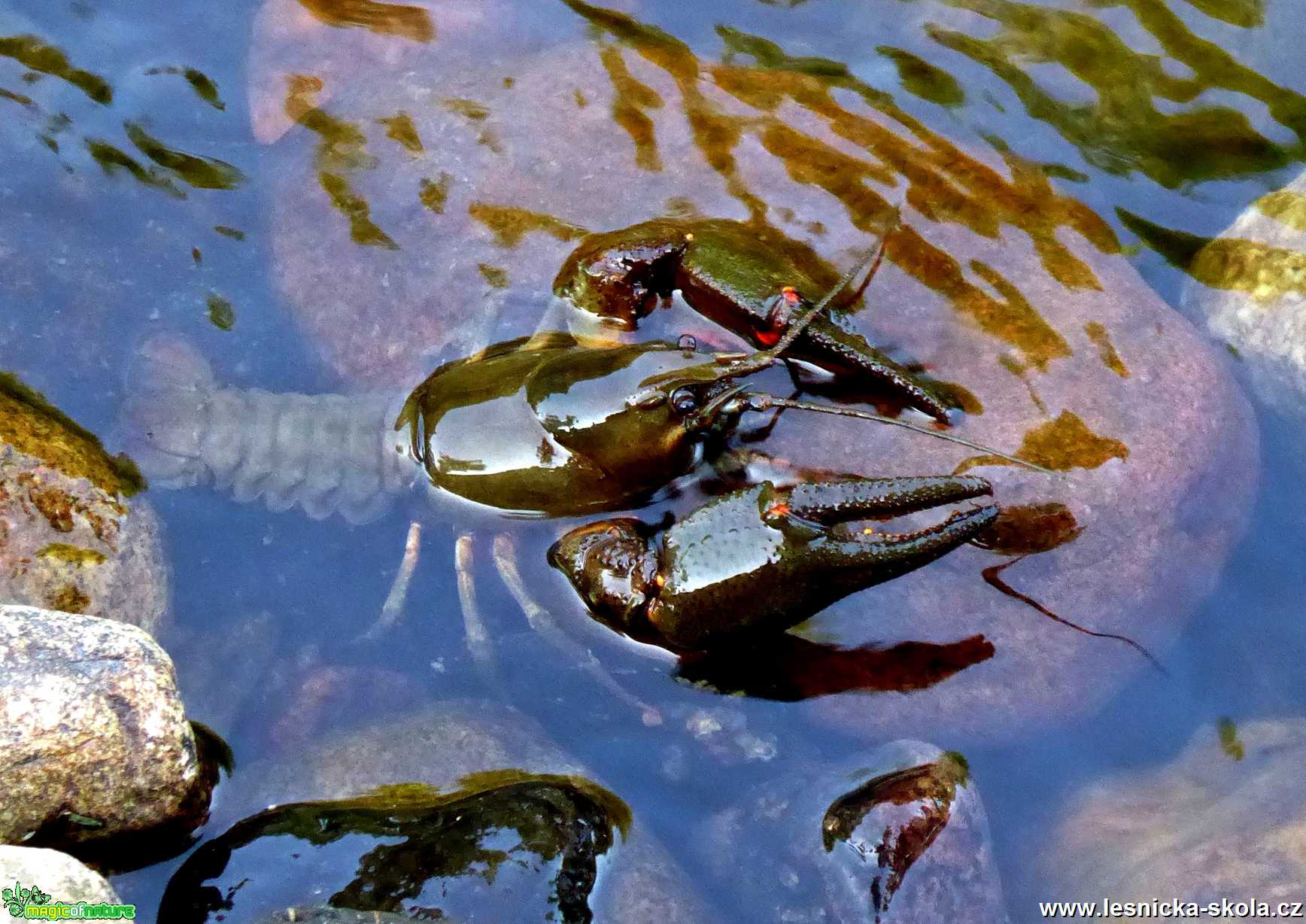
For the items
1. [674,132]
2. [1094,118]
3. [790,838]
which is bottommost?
[790,838]

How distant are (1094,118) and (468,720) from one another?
4.38m

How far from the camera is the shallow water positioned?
4461 millimetres

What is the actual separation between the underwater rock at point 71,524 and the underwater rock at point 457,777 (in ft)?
3.09

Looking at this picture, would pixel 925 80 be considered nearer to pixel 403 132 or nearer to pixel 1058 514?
pixel 1058 514

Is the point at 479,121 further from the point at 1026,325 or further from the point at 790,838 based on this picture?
the point at 790,838

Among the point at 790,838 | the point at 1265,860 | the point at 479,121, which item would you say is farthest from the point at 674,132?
the point at 1265,860

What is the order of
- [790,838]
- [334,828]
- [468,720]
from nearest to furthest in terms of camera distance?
[334,828]
[790,838]
[468,720]

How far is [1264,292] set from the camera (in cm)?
486

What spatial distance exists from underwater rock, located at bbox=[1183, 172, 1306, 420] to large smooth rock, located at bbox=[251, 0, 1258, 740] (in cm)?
19

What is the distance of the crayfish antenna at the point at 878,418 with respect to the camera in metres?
4.07

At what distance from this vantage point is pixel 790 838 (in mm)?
4227

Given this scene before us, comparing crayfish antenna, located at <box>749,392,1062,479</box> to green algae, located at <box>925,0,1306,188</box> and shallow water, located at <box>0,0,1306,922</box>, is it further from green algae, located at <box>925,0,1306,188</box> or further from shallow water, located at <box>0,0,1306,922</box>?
green algae, located at <box>925,0,1306,188</box>

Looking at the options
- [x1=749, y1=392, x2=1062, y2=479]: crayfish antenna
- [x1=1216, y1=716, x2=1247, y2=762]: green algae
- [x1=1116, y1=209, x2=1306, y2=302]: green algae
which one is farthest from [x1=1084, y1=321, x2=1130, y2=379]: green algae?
[x1=1216, y1=716, x2=1247, y2=762]: green algae

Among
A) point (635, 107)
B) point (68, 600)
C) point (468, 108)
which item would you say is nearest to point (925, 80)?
point (635, 107)
